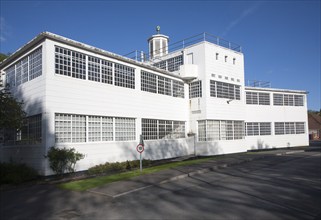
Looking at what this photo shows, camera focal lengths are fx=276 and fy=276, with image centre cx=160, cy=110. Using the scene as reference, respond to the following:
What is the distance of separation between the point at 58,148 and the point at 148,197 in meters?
6.11

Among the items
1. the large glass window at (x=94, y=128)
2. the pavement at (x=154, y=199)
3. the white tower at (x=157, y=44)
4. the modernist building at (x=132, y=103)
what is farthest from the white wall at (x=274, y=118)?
the large glass window at (x=94, y=128)

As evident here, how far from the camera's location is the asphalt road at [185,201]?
7.40 metres

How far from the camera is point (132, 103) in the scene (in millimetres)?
18078

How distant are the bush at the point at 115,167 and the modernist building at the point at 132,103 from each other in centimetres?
62

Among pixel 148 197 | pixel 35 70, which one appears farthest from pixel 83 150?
pixel 148 197

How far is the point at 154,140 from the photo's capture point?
19.7 metres

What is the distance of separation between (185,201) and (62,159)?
6948 mm

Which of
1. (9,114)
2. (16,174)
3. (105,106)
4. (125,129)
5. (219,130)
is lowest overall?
(16,174)

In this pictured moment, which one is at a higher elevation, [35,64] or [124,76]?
[35,64]

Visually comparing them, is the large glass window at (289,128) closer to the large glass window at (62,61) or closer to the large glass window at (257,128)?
the large glass window at (257,128)

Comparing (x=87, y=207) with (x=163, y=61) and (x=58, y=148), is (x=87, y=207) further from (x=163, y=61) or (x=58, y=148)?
(x=163, y=61)

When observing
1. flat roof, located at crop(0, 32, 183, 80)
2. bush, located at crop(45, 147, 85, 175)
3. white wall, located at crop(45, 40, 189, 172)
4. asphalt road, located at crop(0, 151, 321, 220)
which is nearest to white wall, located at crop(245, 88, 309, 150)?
white wall, located at crop(45, 40, 189, 172)

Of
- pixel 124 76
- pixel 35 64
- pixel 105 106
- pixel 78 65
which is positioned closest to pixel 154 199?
pixel 105 106

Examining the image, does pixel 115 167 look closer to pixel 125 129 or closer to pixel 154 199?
pixel 125 129
